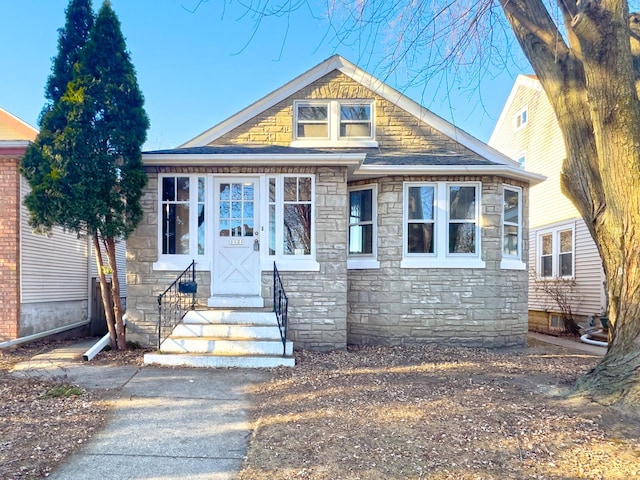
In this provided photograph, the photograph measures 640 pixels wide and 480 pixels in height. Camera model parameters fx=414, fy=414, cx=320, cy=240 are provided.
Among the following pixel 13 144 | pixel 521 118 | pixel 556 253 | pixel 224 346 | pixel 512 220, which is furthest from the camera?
pixel 521 118

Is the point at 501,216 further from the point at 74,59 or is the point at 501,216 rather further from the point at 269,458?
the point at 74,59

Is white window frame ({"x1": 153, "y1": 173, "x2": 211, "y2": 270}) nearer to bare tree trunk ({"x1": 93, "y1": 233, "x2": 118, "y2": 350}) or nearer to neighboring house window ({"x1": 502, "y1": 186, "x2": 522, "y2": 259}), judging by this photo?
bare tree trunk ({"x1": 93, "y1": 233, "x2": 118, "y2": 350})

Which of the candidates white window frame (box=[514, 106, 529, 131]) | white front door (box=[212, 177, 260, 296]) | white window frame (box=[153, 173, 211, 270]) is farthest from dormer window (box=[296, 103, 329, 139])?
white window frame (box=[514, 106, 529, 131])

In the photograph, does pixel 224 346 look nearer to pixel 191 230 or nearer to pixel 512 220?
pixel 191 230

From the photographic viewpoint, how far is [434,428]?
12.2 feet

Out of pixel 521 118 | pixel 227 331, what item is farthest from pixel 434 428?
pixel 521 118

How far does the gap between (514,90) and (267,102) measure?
34.5 feet

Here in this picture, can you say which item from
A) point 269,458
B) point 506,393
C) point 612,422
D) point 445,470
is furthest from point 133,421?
point 612,422

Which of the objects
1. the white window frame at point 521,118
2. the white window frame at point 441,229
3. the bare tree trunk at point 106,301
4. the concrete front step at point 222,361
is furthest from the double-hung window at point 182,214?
the white window frame at point 521,118

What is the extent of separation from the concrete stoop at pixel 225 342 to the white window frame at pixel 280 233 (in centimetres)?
94

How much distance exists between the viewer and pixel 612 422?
377 cm

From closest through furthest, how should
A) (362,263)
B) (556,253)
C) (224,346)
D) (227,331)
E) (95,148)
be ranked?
(224,346) → (95,148) → (227,331) → (362,263) → (556,253)

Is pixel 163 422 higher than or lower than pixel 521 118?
lower

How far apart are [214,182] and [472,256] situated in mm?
5084
